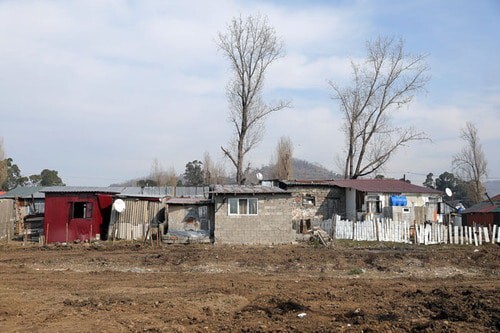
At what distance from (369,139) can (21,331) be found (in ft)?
136

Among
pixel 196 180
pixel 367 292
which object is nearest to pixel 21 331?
pixel 367 292

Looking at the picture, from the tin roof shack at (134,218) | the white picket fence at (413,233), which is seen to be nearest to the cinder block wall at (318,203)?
the white picket fence at (413,233)

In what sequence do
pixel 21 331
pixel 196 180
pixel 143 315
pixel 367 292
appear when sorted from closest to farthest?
pixel 21 331, pixel 143 315, pixel 367 292, pixel 196 180

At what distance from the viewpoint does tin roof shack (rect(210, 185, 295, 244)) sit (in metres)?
28.9

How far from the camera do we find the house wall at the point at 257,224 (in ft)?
94.9

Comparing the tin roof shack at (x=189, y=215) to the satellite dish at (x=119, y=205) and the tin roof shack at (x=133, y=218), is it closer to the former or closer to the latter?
the tin roof shack at (x=133, y=218)

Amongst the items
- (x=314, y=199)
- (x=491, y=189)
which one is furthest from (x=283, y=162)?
(x=491, y=189)

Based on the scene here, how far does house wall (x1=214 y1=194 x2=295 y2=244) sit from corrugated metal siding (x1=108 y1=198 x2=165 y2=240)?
511cm

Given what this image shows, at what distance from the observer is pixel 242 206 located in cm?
2922

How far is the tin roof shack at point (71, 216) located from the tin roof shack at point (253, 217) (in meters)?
8.34

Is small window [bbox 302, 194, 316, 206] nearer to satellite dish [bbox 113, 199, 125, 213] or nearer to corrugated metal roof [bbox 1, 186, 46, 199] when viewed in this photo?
satellite dish [bbox 113, 199, 125, 213]

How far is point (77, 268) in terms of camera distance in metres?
21.6

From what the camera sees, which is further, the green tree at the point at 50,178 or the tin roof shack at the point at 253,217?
the green tree at the point at 50,178

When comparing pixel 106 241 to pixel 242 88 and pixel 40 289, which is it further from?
pixel 242 88
